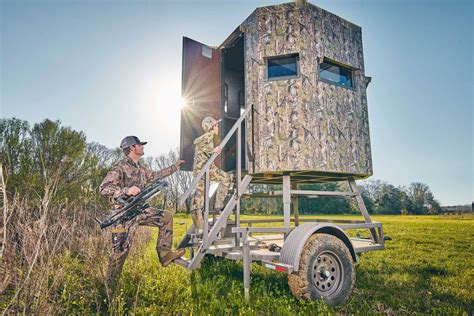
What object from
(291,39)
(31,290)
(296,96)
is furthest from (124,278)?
(291,39)

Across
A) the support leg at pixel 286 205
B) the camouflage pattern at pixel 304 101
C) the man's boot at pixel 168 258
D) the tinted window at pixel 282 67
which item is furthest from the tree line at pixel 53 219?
the tinted window at pixel 282 67

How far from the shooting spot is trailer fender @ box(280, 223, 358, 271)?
3.96 meters

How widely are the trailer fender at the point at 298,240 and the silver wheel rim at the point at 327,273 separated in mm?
355

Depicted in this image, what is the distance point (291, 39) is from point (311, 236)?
3.99 meters

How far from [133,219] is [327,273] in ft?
10.5

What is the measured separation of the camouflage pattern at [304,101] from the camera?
18.0ft

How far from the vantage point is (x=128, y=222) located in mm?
4457

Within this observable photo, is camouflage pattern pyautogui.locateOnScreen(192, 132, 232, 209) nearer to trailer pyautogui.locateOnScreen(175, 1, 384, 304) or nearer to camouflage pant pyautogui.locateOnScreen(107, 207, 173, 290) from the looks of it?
trailer pyautogui.locateOnScreen(175, 1, 384, 304)

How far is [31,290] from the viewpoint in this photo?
2.80m

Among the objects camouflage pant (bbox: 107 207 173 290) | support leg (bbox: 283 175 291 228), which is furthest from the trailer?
camouflage pant (bbox: 107 207 173 290)

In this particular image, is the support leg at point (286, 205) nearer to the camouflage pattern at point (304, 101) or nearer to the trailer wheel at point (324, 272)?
the camouflage pattern at point (304, 101)

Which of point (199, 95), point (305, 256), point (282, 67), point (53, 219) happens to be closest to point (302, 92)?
point (282, 67)

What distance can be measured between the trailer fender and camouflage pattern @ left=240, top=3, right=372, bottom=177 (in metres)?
1.26

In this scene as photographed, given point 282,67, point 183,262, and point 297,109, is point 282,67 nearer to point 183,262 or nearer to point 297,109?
point 297,109
